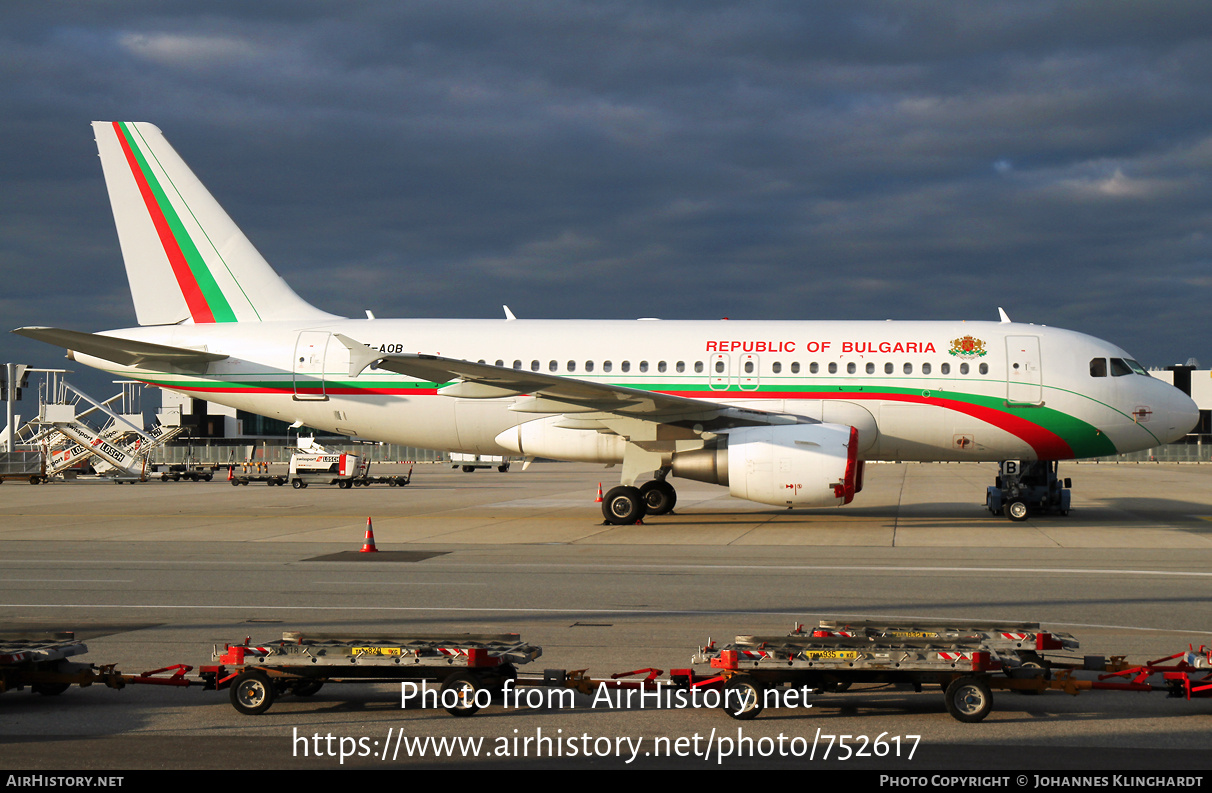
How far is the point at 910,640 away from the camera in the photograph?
7.13m

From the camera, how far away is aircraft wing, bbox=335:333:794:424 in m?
17.8

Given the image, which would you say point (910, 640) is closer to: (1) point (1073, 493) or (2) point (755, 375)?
(2) point (755, 375)

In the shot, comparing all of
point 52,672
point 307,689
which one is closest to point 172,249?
point 52,672

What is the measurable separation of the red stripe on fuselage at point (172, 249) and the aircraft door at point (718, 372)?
11636 mm

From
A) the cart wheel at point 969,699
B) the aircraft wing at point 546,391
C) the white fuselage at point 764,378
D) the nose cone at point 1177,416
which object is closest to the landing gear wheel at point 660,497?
the white fuselage at point 764,378

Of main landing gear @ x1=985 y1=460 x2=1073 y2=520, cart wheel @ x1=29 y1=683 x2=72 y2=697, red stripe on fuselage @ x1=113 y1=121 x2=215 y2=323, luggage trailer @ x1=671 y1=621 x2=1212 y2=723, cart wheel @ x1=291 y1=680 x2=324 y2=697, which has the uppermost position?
red stripe on fuselage @ x1=113 y1=121 x2=215 y2=323

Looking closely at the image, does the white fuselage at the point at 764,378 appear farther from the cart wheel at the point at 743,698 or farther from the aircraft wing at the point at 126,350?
the cart wheel at the point at 743,698

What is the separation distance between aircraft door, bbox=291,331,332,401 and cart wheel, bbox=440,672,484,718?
1630cm

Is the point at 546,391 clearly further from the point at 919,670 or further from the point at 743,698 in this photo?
the point at 919,670

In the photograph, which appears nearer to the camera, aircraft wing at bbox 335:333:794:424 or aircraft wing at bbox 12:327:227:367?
aircraft wing at bbox 335:333:794:424

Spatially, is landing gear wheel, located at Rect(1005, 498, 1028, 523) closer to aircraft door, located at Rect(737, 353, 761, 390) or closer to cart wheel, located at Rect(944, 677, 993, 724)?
aircraft door, located at Rect(737, 353, 761, 390)

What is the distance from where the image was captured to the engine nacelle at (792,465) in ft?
61.8

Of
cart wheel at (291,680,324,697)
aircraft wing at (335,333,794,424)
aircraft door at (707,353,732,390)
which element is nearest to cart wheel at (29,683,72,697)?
cart wheel at (291,680,324,697)

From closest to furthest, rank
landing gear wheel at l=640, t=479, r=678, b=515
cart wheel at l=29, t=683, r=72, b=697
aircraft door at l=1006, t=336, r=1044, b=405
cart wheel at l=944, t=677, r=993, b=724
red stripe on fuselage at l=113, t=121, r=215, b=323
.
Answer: cart wheel at l=944, t=677, r=993, b=724, cart wheel at l=29, t=683, r=72, b=697, aircraft door at l=1006, t=336, r=1044, b=405, landing gear wheel at l=640, t=479, r=678, b=515, red stripe on fuselage at l=113, t=121, r=215, b=323
